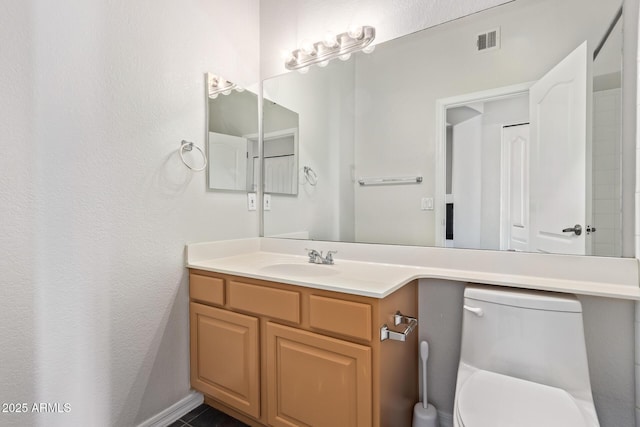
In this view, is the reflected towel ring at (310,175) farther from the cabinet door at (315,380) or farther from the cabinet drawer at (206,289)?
the cabinet door at (315,380)

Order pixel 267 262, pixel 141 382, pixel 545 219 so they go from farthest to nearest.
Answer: pixel 267 262 → pixel 141 382 → pixel 545 219

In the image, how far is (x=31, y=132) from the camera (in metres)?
1.14

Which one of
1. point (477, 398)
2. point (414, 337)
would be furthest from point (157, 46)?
point (477, 398)

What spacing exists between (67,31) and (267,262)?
4.42 feet

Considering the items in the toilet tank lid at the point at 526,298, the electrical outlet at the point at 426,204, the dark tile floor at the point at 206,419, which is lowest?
the dark tile floor at the point at 206,419

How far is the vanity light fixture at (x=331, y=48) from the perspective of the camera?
176cm

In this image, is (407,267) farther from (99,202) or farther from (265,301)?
(99,202)

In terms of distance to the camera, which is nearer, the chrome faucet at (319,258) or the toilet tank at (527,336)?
the toilet tank at (527,336)

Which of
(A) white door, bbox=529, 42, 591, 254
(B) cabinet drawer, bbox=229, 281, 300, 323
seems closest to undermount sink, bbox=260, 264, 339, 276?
(B) cabinet drawer, bbox=229, 281, 300, 323

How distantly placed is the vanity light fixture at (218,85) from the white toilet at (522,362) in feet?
5.58

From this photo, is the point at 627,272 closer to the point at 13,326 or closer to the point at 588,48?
the point at 588,48

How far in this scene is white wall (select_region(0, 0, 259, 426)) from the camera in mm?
1121

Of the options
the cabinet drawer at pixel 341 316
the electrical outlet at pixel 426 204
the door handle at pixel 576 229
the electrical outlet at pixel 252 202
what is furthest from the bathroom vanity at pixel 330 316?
the electrical outlet at pixel 252 202

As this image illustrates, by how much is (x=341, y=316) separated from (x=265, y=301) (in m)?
0.39
